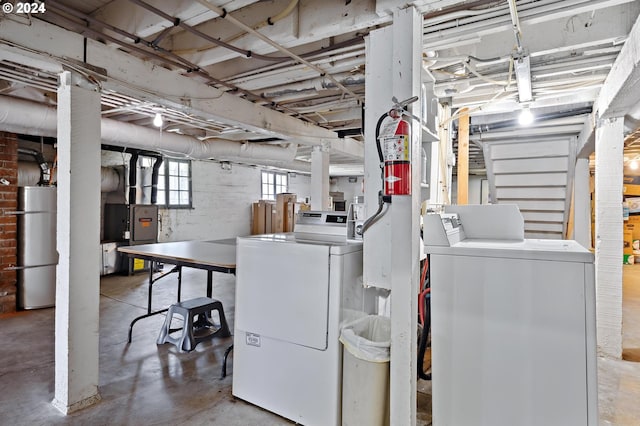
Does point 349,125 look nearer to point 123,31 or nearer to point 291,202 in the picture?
point 123,31

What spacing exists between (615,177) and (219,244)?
371cm

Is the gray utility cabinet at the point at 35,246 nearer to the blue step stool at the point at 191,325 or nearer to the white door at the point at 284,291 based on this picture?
the blue step stool at the point at 191,325

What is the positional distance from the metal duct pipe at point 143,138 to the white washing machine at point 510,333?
3.90 metres

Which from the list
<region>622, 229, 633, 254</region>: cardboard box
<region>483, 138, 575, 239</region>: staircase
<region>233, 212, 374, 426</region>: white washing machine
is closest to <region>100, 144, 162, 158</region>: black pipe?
<region>233, 212, 374, 426</region>: white washing machine

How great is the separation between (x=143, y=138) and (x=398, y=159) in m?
4.13

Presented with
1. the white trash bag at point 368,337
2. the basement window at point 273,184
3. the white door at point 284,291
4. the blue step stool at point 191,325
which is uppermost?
the basement window at point 273,184

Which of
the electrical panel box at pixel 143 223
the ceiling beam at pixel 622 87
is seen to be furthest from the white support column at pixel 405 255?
the electrical panel box at pixel 143 223

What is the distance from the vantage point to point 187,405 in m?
2.33

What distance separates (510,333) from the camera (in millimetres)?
1707

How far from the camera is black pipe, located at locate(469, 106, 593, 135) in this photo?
3557 millimetres

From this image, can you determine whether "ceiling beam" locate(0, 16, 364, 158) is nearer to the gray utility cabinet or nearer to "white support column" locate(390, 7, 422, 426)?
"white support column" locate(390, 7, 422, 426)

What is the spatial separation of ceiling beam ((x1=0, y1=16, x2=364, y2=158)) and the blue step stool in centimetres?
173

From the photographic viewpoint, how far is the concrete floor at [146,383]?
2.19 m

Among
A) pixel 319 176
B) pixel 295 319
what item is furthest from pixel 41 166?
pixel 295 319
